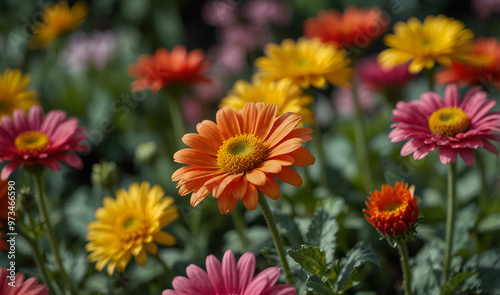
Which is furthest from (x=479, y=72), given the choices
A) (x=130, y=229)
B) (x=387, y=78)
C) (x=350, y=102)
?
(x=130, y=229)

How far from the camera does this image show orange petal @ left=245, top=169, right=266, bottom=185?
899 millimetres

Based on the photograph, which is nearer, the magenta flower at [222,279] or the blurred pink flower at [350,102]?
the magenta flower at [222,279]

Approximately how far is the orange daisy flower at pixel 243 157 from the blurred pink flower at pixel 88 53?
204 centimetres

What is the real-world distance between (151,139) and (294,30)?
156 cm

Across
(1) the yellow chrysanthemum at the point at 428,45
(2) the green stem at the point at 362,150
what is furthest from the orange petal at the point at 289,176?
(2) the green stem at the point at 362,150

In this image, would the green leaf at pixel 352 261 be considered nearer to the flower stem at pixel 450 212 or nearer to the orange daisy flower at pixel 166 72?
the flower stem at pixel 450 212

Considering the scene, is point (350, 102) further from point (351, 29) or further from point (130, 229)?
point (130, 229)

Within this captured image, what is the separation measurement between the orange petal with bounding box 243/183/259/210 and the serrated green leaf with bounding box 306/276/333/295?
0.22 meters

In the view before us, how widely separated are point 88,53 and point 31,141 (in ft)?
5.80

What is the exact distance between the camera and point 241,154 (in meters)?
0.99

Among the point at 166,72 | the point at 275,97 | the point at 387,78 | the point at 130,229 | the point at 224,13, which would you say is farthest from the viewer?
the point at 224,13

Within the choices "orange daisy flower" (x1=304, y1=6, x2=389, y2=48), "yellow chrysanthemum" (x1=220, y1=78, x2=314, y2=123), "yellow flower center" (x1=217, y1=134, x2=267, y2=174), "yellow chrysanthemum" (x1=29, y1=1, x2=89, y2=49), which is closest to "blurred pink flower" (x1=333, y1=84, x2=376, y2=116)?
"orange daisy flower" (x1=304, y1=6, x2=389, y2=48)

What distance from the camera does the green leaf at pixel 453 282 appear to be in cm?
106

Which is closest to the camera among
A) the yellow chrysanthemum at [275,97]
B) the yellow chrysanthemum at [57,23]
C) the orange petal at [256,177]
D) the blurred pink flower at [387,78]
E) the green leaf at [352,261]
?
the orange petal at [256,177]
